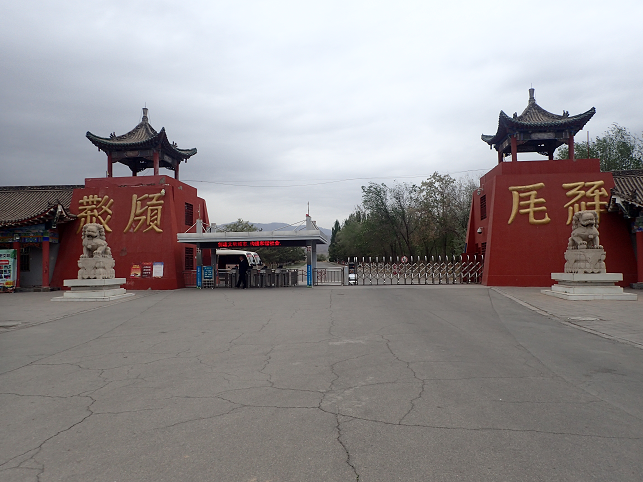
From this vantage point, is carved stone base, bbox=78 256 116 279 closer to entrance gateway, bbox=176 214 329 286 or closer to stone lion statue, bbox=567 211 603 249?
entrance gateway, bbox=176 214 329 286

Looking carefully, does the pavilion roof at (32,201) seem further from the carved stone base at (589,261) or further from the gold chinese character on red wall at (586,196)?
the gold chinese character on red wall at (586,196)

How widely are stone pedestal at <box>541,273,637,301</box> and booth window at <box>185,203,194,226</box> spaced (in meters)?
17.7

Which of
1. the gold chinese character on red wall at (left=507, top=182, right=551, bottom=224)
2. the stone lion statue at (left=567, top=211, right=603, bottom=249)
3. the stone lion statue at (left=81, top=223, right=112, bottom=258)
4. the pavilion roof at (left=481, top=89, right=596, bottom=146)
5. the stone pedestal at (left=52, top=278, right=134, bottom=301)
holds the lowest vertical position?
the stone pedestal at (left=52, top=278, right=134, bottom=301)

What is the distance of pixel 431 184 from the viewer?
35.4m

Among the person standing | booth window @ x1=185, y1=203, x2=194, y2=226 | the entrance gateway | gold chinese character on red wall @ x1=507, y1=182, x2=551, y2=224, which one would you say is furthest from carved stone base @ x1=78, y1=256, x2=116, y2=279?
gold chinese character on red wall @ x1=507, y1=182, x2=551, y2=224

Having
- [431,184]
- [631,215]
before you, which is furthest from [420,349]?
[431,184]

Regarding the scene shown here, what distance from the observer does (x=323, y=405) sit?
438 cm

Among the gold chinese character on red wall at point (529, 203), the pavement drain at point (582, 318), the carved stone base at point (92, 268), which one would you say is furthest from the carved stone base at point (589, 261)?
the carved stone base at point (92, 268)

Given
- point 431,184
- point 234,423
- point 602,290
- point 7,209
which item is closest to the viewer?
point 234,423

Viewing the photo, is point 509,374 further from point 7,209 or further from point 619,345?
point 7,209

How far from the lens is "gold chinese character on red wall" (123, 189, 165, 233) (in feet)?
70.1

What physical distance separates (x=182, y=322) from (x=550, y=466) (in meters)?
8.81

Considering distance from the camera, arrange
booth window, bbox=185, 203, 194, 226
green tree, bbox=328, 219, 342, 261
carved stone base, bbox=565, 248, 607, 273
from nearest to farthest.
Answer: carved stone base, bbox=565, 248, 607, 273, booth window, bbox=185, 203, 194, 226, green tree, bbox=328, 219, 342, 261

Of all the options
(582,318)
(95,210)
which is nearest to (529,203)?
(582,318)
